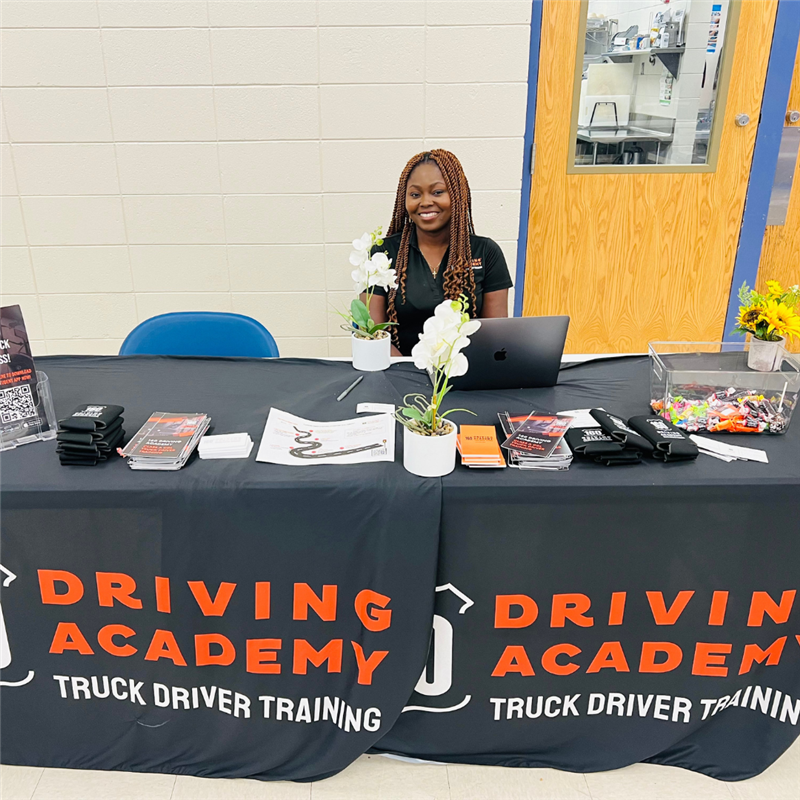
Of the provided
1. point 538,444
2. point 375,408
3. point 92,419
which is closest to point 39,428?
point 92,419

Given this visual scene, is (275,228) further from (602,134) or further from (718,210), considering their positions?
(718,210)

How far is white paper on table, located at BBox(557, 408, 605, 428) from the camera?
1.57 m

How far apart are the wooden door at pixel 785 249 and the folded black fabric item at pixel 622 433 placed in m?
2.33

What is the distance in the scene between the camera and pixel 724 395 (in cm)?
160

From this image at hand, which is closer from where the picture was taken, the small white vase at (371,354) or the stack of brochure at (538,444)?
the stack of brochure at (538,444)

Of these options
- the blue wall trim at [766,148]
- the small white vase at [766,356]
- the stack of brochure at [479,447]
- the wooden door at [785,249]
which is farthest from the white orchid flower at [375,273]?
the wooden door at [785,249]

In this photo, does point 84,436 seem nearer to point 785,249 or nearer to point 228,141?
point 228,141

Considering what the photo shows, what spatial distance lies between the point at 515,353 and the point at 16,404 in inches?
45.9

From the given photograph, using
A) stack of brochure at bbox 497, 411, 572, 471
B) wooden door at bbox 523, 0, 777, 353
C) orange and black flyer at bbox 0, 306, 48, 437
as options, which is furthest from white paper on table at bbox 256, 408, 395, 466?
wooden door at bbox 523, 0, 777, 353

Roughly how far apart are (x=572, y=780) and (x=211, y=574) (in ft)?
3.09

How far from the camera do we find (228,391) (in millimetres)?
1817

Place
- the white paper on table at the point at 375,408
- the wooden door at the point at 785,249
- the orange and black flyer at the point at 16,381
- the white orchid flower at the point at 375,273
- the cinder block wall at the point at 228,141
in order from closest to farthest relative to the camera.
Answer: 1. the orange and black flyer at the point at 16,381
2. the white paper on table at the point at 375,408
3. the white orchid flower at the point at 375,273
4. the cinder block wall at the point at 228,141
5. the wooden door at the point at 785,249

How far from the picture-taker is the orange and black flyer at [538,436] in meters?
1.43

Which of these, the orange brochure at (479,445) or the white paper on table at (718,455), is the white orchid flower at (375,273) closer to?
the orange brochure at (479,445)
